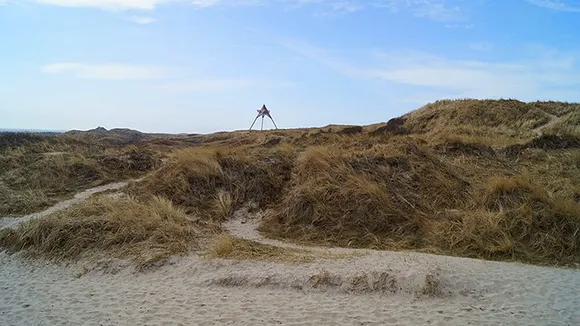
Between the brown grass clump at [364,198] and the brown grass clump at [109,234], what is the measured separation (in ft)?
7.81

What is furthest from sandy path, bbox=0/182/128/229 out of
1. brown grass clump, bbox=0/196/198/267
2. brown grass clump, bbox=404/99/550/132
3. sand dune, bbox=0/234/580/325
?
brown grass clump, bbox=404/99/550/132

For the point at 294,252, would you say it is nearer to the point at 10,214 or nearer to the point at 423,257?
the point at 423,257

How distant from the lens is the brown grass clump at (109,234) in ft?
29.3

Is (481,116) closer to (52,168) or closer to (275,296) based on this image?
(275,296)

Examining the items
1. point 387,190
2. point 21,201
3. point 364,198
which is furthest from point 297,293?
point 21,201

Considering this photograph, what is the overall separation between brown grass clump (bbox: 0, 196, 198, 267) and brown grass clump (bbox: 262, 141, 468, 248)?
2381mm

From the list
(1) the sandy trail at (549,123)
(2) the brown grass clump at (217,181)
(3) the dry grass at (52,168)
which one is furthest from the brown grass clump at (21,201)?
(1) the sandy trail at (549,123)

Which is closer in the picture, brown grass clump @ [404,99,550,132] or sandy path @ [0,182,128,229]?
sandy path @ [0,182,128,229]

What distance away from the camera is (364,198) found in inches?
438

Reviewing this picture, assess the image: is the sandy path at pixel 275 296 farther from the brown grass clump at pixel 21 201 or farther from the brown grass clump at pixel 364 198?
the brown grass clump at pixel 21 201

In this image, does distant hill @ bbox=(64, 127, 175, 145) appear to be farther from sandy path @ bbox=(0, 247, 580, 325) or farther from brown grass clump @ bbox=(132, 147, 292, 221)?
sandy path @ bbox=(0, 247, 580, 325)

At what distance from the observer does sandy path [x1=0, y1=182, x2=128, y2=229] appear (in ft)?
35.4

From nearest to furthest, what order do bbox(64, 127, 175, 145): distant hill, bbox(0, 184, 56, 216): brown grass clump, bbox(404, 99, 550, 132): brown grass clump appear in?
bbox(0, 184, 56, 216): brown grass clump < bbox(404, 99, 550, 132): brown grass clump < bbox(64, 127, 175, 145): distant hill

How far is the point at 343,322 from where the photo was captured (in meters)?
6.09
